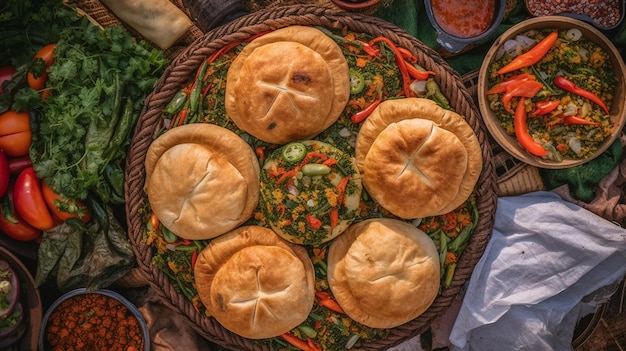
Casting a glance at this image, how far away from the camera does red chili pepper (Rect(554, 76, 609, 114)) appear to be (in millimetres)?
4113

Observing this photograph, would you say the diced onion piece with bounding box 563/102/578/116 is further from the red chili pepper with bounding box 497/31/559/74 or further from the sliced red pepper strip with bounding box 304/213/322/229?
the sliced red pepper strip with bounding box 304/213/322/229

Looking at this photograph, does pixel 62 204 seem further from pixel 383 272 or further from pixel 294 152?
pixel 383 272

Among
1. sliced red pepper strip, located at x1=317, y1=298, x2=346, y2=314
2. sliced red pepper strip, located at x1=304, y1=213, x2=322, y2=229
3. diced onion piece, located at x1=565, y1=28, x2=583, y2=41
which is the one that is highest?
diced onion piece, located at x1=565, y1=28, x2=583, y2=41

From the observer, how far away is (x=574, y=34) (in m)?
4.17

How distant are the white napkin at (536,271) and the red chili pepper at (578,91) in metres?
0.89

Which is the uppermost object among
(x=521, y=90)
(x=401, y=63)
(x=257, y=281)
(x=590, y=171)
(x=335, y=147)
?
(x=401, y=63)

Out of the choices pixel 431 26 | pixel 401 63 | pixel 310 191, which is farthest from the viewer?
pixel 431 26

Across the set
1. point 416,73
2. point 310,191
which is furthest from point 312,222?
point 416,73

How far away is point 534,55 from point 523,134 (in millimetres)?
657

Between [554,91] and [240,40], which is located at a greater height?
[240,40]

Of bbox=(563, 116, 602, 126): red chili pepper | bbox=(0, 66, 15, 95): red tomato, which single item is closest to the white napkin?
bbox=(563, 116, 602, 126): red chili pepper

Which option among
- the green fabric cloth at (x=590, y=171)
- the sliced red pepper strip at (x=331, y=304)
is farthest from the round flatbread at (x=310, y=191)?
the green fabric cloth at (x=590, y=171)

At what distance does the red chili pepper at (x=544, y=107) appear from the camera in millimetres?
4141

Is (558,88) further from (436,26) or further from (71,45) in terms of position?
(71,45)
